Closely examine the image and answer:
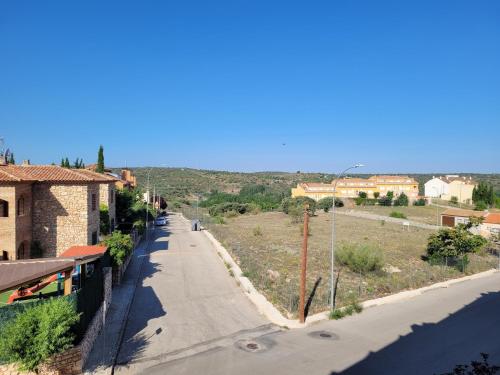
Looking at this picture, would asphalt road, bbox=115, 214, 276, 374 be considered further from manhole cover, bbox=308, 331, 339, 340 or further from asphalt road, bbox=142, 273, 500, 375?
manhole cover, bbox=308, 331, 339, 340

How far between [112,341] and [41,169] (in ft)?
45.2

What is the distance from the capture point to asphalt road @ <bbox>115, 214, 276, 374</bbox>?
1245 centimetres

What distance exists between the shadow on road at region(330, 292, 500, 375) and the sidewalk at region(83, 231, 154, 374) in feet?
21.8

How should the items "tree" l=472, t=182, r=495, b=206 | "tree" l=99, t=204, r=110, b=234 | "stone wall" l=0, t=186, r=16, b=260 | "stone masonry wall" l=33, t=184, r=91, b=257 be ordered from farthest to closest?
"tree" l=472, t=182, r=495, b=206, "tree" l=99, t=204, r=110, b=234, "stone masonry wall" l=33, t=184, r=91, b=257, "stone wall" l=0, t=186, r=16, b=260

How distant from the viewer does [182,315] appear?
15867 millimetres

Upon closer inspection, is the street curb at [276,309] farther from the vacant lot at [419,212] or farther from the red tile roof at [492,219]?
the vacant lot at [419,212]

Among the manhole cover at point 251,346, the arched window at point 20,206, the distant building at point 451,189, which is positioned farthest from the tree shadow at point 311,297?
the distant building at point 451,189

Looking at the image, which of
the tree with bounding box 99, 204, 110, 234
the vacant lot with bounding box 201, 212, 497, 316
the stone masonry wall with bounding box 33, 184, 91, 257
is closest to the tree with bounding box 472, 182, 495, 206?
the vacant lot with bounding box 201, 212, 497, 316

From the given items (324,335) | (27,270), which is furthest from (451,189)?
(27,270)

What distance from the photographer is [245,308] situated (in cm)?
1719

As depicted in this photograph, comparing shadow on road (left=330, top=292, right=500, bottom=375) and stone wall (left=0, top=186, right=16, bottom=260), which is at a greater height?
stone wall (left=0, top=186, right=16, bottom=260)

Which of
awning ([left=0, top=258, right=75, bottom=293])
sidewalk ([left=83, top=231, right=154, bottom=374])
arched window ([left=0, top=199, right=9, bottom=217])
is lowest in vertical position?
sidewalk ([left=83, top=231, right=154, bottom=374])

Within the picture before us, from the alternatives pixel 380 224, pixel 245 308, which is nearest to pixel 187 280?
pixel 245 308

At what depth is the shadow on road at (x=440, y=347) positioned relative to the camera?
11727 mm
